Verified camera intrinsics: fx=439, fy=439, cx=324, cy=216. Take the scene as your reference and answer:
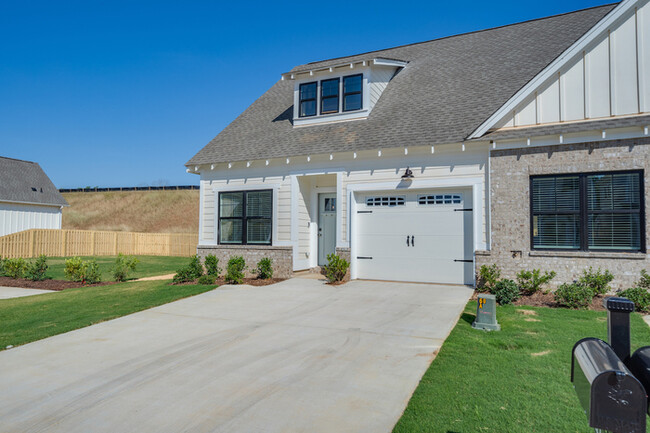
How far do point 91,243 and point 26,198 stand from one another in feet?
21.0

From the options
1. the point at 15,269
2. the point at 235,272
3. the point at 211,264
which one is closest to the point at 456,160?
the point at 235,272

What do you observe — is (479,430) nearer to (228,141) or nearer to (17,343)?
(17,343)

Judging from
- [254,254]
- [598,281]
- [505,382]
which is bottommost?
[505,382]

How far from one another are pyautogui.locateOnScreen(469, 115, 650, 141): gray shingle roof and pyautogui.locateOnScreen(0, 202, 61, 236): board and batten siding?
3114cm

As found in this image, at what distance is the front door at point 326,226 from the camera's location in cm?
1363

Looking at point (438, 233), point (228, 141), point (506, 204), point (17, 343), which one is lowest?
point (17, 343)

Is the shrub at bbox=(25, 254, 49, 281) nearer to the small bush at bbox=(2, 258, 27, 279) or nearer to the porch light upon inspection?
the small bush at bbox=(2, 258, 27, 279)

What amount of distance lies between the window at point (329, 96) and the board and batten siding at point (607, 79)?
5821 mm

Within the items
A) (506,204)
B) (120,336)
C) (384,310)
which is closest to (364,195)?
(506,204)

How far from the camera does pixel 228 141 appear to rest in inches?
576

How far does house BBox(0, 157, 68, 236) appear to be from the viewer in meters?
29.3

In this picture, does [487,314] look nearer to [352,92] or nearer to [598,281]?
[598,281]

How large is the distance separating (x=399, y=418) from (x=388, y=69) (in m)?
12.2

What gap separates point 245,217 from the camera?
13492 mm
